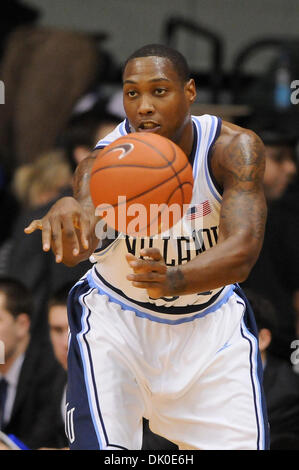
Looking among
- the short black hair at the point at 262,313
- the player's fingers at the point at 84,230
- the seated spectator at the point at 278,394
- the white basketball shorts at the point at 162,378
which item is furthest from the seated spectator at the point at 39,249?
the player's fingers at the point at 84,230

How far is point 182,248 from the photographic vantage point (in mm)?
4520

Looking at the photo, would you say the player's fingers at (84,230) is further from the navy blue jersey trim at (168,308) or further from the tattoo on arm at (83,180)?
the navy blue jersey trim at (168,308)

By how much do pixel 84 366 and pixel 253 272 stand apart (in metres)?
3.05

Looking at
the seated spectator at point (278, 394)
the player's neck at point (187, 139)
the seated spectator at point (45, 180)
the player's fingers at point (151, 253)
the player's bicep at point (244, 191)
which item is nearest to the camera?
the player's fingers at point (151, 253)

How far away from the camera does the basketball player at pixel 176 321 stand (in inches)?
169

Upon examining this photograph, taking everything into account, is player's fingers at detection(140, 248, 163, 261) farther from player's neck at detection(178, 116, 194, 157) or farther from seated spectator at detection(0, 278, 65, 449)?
seated spectator at detection(0, 278, 65, 449)

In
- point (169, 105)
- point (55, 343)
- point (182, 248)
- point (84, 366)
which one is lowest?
point (55, 343)

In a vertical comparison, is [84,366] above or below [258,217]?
below

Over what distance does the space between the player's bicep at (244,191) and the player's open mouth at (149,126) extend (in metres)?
0.35

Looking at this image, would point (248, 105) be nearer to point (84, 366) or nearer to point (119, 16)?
point (119, 16)

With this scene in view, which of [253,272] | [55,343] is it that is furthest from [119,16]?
[55,343]

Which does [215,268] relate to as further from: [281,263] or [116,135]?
[281,263]

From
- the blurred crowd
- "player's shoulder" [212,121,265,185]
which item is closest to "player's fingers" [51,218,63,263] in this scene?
"player's shoulder" [212,121,265,185]

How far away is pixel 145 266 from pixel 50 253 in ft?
11.9
